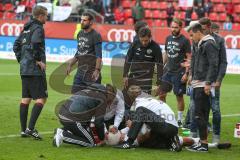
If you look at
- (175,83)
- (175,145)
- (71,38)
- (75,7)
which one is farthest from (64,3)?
(175,145)

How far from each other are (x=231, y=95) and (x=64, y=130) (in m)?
9.22

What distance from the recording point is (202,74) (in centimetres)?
1096

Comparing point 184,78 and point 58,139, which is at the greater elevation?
point 184,78

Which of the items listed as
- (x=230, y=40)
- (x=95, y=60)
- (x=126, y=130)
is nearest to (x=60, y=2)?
(x=230, y=40)

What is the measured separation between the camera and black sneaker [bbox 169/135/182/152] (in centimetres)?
1112

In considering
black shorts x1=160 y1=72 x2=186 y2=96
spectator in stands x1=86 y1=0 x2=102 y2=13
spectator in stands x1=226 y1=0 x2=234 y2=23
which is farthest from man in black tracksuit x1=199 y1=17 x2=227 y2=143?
spectator in stands x1=86 y1=0 x2=102 y2=13

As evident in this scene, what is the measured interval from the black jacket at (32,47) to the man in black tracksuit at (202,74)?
270cm

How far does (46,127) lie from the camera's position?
44.3ft

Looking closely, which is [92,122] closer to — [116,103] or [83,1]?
[116,103]

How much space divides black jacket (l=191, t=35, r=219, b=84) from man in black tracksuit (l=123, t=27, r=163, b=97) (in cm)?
200

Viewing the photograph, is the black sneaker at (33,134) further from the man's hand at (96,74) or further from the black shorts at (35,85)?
the man's hand at (96,74)

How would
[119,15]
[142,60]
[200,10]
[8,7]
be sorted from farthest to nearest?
[8,7] < [119,15] < [200,10] < [142,60]

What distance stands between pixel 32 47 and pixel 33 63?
0.29 m

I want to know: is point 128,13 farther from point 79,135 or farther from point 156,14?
point 79,135
